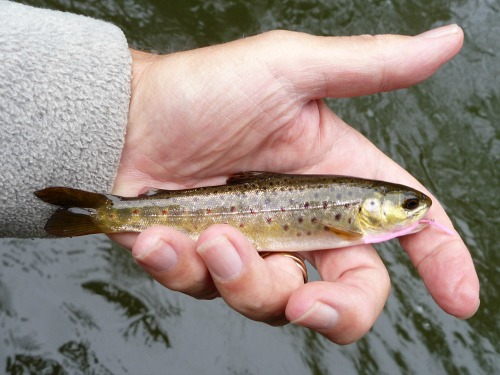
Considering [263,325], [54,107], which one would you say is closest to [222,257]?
[54,107]

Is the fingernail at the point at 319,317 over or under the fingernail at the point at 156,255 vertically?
under

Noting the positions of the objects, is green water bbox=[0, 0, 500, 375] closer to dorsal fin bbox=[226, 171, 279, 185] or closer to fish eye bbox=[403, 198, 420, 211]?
dorsal fin bbox=[226, 171, 279, 185]

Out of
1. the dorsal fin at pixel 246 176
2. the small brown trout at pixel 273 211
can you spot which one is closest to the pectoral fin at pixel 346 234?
the small brown trout at pixel 273 211

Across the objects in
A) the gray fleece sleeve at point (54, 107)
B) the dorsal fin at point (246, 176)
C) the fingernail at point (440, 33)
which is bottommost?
the dorsal fin at point (246, 176)

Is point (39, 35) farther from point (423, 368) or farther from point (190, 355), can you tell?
point (423, 368)

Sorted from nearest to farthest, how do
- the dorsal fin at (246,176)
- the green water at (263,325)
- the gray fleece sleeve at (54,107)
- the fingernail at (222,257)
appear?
the fingernail at (222,257)
the gray fleece sleeve at (54,107)
the dorsal fin at (246,176)
the green water at (263,325)

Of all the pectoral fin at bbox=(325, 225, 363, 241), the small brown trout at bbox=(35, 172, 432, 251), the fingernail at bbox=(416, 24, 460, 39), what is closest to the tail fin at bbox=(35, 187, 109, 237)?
the small brown trout at bbox=(35, 172, 432, 251)

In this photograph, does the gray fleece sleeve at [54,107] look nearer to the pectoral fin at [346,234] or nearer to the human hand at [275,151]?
the human hand at [275,151]
